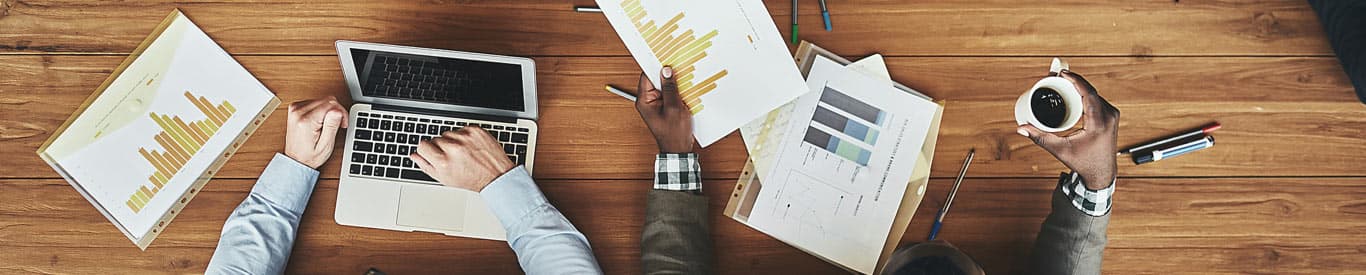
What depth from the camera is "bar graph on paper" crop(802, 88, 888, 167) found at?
1.09 metres

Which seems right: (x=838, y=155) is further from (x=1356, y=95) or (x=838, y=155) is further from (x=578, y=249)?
(x=1356, y=95)

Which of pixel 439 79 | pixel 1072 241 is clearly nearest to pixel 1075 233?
pixel 1072 241

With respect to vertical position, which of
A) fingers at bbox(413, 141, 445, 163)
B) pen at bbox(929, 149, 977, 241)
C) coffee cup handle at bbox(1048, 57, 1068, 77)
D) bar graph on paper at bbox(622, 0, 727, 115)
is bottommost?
pen at bbox(929, 149, 977, 241)

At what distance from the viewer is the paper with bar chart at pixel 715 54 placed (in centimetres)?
106

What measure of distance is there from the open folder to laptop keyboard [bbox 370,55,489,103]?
0.37 meters

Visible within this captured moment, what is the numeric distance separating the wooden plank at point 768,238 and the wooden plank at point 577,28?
186 mm

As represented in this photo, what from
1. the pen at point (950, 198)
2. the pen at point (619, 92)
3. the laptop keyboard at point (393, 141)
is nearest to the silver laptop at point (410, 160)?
the laptop keyboard at point (393, 141)

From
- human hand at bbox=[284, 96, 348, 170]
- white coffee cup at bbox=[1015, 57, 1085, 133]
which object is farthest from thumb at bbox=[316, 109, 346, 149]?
white coffee cup at bbox=[1015, 57, 1085, 133]

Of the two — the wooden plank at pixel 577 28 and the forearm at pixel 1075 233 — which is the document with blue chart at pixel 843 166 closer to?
the wooden plank at pixel 577 28

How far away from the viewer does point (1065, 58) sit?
43.5 inches

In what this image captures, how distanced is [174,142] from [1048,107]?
1134 mm

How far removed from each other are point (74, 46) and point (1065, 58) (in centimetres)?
136

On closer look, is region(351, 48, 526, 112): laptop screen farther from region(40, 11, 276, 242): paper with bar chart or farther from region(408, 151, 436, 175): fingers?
region(40, 11, 276, 242): paper with bar chart

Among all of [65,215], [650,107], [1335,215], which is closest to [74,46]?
[65,215]
